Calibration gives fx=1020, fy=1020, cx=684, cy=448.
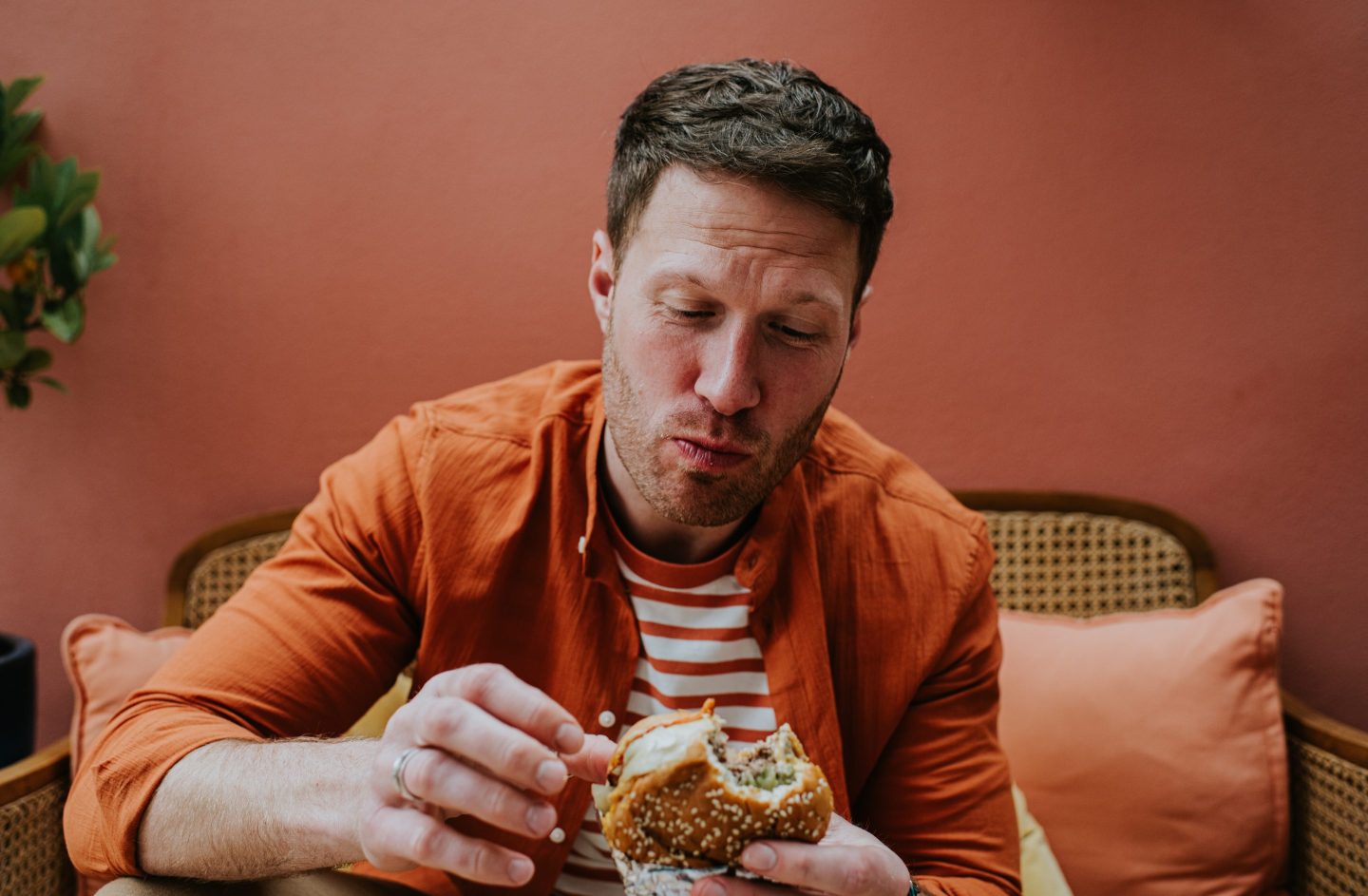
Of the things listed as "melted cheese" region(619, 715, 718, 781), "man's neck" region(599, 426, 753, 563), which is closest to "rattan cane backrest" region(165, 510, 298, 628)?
"man's neck" region(599, 426, 753, 563)

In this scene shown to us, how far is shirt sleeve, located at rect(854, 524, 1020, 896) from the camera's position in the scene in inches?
57.4

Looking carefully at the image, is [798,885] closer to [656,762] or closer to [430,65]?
[656,762]

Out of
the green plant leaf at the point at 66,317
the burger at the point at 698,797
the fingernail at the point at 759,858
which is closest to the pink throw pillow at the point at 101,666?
the green plant leaf at the point at 66,317

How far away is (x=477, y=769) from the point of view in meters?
0.90

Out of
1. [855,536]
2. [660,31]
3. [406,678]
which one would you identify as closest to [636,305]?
[855,536]

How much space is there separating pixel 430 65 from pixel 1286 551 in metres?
2.31

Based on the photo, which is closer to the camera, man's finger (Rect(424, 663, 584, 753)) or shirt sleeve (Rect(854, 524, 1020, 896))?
man's finger (Rect(424, 663, 584, 753))

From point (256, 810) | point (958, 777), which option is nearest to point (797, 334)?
point (958, 777)

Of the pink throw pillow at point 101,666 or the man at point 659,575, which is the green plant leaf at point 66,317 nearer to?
the pink throw pillow at point 101,666

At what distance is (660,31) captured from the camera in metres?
2.34

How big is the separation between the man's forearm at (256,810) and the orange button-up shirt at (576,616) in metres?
0.17

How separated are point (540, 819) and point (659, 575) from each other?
632 mm

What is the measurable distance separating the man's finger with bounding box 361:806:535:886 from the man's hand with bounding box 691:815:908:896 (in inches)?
7.0

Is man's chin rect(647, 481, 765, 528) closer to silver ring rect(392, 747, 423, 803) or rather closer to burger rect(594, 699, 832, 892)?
burger rect(594, 699, 832, 892)
